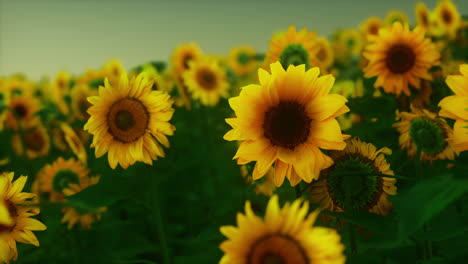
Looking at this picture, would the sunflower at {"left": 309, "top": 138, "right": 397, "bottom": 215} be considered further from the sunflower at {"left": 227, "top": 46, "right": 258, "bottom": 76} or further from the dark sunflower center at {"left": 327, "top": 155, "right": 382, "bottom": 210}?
the sunflower at {"left": 227, "top": 46, "right": 258, "bottom": 76}

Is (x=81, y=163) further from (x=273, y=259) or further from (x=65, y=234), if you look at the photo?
(x=273, y=259)

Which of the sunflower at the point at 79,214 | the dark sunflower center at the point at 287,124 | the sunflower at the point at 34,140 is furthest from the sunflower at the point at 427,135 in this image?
the sunflower at the point at 34,140

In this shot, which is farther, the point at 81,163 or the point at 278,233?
the point at 81,163

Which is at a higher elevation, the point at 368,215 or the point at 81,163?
the point at 81,163

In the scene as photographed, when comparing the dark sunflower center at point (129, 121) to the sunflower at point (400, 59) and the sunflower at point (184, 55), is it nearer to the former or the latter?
the sunflower at point (400, 59)

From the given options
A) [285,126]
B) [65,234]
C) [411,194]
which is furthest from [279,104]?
[65,234]

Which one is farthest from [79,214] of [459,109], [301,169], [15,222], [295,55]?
[459,109]
